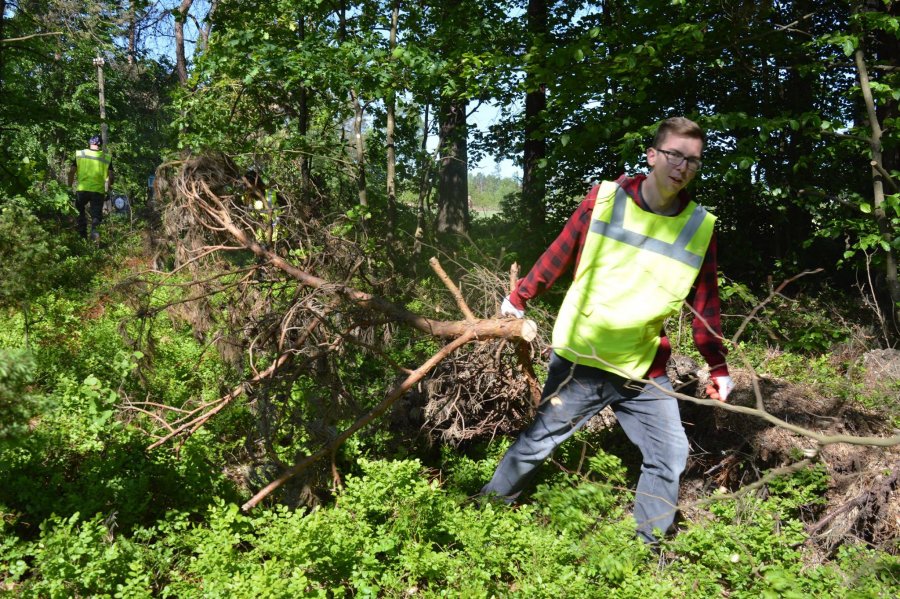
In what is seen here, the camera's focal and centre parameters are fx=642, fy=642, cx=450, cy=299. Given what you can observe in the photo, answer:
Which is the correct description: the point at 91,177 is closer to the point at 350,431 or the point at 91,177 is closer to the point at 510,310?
the point at 350,431

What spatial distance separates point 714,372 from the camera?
136 inches

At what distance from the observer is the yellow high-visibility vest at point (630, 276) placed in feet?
10.5

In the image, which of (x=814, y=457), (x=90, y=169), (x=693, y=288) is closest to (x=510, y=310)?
(x=693, y=288)

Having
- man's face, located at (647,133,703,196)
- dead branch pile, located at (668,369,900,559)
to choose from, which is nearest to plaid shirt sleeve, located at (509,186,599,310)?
man's face, located at (647,133,703,196)

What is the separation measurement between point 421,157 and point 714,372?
6093mm

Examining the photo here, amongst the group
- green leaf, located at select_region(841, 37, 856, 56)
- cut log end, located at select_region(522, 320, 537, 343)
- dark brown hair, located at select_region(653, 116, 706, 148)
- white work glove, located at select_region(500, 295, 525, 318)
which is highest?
green leaf, located at select_region(841, 37, 856, 56)

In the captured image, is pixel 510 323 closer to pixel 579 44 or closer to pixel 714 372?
pixel 714 372

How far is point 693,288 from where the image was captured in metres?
3.43

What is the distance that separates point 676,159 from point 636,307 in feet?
2.42

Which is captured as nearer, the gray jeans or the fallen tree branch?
the gray jeans

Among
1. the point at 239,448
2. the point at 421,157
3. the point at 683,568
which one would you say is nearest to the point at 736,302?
the point at 421,157

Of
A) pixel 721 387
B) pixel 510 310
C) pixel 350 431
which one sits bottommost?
pixel 350 431

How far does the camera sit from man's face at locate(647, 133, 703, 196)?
3.06 meters

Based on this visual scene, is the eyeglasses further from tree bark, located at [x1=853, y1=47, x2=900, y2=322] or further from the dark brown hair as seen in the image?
tree bark, located at [x1=853, y1=47, x2=900, y2=322]
